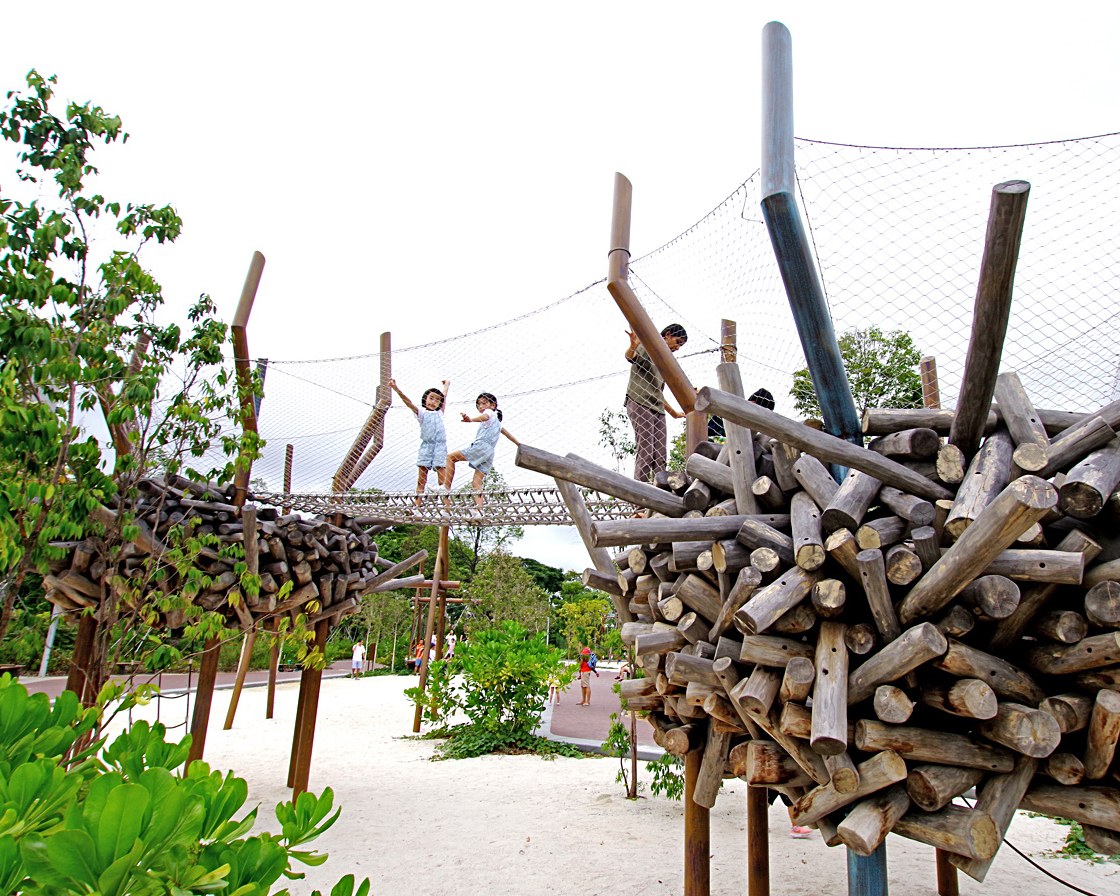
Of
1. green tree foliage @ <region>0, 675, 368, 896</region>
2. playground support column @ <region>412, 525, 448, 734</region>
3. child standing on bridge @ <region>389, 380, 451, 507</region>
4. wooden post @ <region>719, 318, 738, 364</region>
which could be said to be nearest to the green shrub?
child standing on bridge @ <region>389, 380, 451, 507</region>

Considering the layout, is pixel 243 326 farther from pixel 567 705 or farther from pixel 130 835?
pixel 567 705

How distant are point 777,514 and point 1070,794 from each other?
1055mm

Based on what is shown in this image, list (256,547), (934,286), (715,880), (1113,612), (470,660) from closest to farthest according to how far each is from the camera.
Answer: (1113,612)
(934,286)
(715,880)
(256,547)
(470,660)

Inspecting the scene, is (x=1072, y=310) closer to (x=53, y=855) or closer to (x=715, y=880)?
(x=53, y=855)

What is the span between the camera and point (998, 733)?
71.2 inches

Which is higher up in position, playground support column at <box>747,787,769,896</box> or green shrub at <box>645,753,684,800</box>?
playground support column at <box>747,787,769,896</box>

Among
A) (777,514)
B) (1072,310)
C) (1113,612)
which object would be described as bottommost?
(1113,612)

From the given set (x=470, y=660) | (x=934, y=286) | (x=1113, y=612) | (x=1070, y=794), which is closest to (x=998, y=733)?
(x=1070, y=794)

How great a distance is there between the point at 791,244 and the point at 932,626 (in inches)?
44.3

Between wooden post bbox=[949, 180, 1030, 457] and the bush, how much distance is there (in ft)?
22.8

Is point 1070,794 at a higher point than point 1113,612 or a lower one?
lower

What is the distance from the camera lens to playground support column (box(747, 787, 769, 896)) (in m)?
3.00

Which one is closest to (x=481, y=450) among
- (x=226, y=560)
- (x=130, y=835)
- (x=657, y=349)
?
Result: (x=226, y=560)

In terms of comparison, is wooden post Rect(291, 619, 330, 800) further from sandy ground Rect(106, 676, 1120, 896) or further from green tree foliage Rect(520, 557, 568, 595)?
green tree foliage Rect(520, 557, 568, 595)
